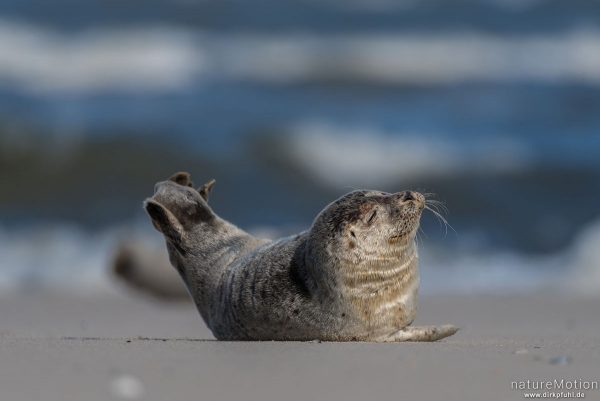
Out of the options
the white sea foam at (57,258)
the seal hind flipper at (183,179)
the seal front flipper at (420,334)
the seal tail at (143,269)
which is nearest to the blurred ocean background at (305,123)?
the white sea foam at (57,258)

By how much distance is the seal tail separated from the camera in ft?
29.0

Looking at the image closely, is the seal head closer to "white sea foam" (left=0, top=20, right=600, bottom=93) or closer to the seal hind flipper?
the seal hind flipper

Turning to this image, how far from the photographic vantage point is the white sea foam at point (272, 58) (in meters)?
17.2

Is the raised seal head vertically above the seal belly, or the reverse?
the raised seal head

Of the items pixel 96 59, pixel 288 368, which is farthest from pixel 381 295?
pixel 96 59

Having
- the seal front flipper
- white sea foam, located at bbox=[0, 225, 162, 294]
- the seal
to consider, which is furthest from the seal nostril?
white sea foam, located at bbox=[0, 225, 162, 294]

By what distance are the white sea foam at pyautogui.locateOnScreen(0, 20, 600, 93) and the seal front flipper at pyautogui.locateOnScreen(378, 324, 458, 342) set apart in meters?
12.3

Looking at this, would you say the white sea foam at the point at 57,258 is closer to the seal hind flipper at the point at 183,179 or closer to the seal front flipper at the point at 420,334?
the seal hind flipper at the point at 183,179

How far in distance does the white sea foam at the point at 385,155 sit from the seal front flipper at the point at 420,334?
9239 millimetres

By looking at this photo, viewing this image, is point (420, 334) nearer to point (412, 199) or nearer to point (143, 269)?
point (412, 199)

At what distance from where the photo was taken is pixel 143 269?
Result: 8.98 meters

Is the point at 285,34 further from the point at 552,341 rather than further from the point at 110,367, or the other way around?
the point at 110,367

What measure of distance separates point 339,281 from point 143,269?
4421 mm

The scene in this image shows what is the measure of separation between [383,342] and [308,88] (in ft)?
40.9
